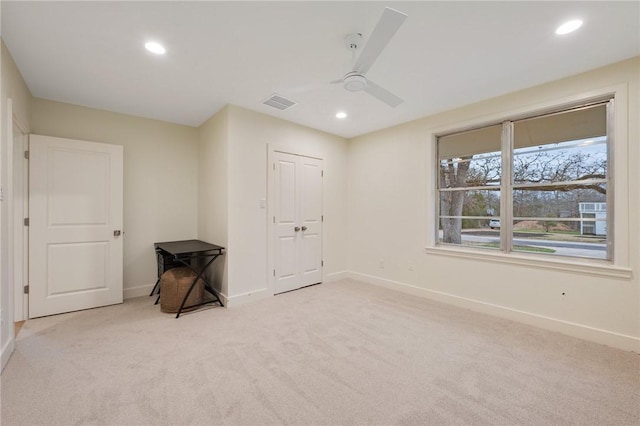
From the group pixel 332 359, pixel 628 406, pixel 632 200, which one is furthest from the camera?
pixel 632 200

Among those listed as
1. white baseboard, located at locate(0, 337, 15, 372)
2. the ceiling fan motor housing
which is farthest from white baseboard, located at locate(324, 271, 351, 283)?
white baseboard, located at locate(0, 337, 15, 372)

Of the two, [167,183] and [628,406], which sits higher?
[167,183]

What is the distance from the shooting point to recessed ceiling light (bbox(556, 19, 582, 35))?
6.47ft

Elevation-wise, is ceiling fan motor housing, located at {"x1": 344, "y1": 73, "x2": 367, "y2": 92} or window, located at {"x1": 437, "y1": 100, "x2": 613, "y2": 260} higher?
ceiling fan motor housing, located at {"x1": 344, "y1": 73, "x2": 367, "y2": 92}

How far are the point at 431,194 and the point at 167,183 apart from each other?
3.86m

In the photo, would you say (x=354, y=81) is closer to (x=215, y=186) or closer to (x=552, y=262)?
(x=215, y=186)

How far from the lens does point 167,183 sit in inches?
161

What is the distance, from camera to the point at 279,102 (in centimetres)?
335

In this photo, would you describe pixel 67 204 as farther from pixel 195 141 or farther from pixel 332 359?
pixel 332 359

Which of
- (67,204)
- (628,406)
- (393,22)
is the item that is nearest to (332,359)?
(628,406)

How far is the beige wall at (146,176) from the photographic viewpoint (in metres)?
3.51

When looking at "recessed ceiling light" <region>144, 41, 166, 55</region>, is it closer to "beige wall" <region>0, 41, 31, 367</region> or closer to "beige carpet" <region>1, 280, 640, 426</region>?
"beige wall" <region>0, 41, 31, 367</region>

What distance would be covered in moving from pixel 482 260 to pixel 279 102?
3141 mm

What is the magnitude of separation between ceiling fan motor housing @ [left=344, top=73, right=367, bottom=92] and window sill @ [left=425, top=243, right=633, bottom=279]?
2478mm
